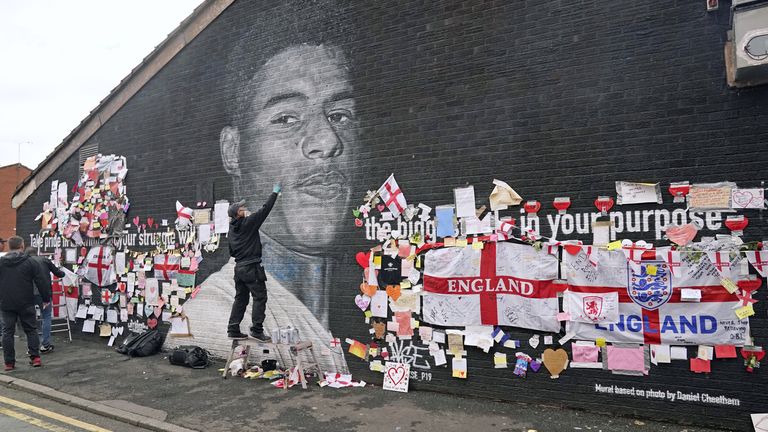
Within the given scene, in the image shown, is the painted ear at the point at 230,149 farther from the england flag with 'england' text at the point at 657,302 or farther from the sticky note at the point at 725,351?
the sticky note at the point at 725,351

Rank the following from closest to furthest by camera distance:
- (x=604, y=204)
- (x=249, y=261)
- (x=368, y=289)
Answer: (x=604, y=204) → (x=368, y=289) → (x=249, y=261)

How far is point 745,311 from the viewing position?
5.16 metres

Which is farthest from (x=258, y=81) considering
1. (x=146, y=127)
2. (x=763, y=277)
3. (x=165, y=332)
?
(x=763, y=277)

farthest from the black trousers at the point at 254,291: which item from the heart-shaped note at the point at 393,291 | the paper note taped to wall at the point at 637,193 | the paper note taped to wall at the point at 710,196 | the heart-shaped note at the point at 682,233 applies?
the paper note taped to wall at the point at 710,196

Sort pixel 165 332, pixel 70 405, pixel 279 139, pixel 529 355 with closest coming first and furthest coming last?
pixel 529 355 < pixel 70 405 < pixel 279 139 < pixel 165 332

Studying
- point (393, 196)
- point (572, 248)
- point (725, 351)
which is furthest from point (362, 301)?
point (725, 351)

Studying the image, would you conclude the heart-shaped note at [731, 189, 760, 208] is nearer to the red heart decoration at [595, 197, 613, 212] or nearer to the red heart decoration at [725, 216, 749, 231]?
the red heart decoration at [725, 216, 749, 231]

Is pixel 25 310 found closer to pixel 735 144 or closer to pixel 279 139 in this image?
pixel 279 139

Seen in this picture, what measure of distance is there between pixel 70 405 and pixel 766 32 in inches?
354

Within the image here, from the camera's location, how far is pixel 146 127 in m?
10.2

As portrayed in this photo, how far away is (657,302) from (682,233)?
0.79 metres

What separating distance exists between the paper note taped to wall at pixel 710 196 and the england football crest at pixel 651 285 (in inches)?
28.0

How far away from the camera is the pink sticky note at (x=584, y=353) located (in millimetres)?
5805

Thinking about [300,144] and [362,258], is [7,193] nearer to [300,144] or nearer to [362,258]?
[300,144]
